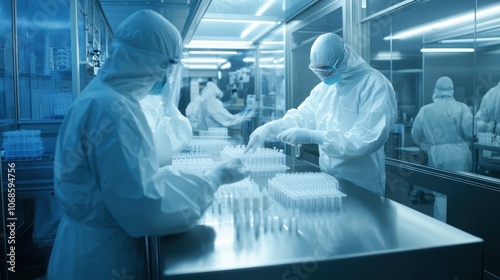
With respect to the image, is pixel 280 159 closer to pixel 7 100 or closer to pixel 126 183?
pixel 126 183

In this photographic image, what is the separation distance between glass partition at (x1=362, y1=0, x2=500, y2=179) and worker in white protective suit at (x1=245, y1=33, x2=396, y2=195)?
83 centimetres

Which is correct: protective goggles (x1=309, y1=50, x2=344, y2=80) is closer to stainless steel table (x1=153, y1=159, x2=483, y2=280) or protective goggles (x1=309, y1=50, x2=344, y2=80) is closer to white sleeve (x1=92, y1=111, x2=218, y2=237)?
stainless steel table (x1=153, y1=159, x2=483, y2=280)

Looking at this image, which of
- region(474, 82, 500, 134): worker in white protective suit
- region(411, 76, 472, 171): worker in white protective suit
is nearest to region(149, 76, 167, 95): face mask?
region(474, 82, 500, 134): worker in white protective suit

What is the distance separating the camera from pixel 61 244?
1.24m

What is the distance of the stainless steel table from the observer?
967 mm

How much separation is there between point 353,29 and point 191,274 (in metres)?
2.91

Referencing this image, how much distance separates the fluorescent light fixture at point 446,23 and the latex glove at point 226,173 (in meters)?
3.40

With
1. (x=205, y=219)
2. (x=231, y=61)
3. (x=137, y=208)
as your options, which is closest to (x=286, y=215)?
(x=205, y=219)

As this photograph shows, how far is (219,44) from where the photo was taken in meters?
5.95

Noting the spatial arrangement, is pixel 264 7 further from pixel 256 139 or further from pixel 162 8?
pixel 256 139

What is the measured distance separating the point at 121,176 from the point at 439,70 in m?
4.95

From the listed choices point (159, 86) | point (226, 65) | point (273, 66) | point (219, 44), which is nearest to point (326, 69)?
point (159, 86)

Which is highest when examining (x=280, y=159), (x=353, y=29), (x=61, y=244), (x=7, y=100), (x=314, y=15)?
(x=314, y=15)

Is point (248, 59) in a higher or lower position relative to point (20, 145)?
higher
